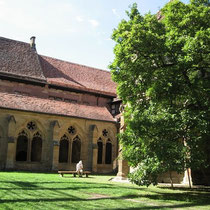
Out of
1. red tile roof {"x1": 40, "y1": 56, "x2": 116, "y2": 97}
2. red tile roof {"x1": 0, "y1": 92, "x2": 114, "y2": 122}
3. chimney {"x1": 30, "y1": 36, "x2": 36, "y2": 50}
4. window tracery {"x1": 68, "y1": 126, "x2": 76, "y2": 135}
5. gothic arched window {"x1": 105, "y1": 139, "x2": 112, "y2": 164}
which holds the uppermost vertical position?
chimney {"x1": 30, "y1": 36, "x2": 36, "y2": 50}

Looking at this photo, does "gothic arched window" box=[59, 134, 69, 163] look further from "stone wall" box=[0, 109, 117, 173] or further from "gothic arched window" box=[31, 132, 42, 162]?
"gothic arched window" box=[31, 132, 42, 162]

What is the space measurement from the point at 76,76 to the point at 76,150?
1140 cm

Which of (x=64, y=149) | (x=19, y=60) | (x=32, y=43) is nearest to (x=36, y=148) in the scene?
(x=64, y=149)

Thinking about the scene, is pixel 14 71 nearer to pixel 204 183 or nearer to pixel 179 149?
pixel 204 183

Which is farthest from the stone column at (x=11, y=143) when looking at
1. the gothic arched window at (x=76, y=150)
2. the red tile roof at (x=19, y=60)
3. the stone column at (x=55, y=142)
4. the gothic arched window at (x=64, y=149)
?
the red tile roof at (x=19, y=60)

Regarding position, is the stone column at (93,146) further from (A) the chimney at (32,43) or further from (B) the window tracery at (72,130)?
(A) the chimney at (32,43)

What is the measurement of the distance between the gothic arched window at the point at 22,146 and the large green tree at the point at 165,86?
13.7m

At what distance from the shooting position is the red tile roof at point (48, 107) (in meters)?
24.0

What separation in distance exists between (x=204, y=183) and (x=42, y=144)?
13.0 m

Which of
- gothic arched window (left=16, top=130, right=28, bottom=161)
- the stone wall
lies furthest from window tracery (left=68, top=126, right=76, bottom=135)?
gothic arched window (left=16, top=130, right=28, bottom=161)

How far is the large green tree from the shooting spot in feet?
34.6

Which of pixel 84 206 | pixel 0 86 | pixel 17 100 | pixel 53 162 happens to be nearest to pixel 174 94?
pixel 84 206

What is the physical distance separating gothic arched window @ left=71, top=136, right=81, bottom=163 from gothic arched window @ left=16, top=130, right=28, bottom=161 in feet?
14.0

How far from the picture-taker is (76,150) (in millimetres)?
26828
